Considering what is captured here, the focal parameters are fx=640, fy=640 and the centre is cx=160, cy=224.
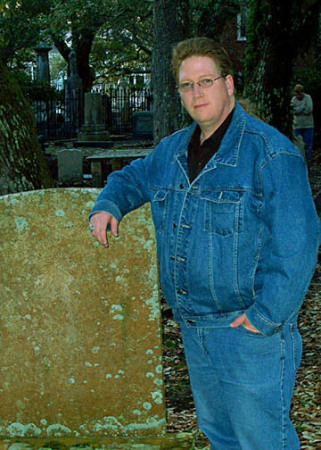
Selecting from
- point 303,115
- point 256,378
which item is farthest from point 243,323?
point 303,115

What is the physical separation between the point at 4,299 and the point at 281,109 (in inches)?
282

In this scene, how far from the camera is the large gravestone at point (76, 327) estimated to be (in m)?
2.92

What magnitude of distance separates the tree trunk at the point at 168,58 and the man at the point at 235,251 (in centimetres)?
795

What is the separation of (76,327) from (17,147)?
7.56ft

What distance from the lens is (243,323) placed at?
7.52 ft

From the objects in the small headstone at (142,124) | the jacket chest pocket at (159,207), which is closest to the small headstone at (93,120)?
the small headstone at (142,124)

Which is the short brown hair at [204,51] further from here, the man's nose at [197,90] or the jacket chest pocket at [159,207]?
the jacket chest pocket at [159,207]

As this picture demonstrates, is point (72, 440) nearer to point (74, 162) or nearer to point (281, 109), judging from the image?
point (281, 109)

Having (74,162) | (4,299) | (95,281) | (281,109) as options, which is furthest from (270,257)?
(74,162)

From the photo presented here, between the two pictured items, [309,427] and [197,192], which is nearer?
[197,192]

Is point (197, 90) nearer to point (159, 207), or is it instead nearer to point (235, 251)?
point (159, 207)

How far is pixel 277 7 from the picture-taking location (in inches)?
360

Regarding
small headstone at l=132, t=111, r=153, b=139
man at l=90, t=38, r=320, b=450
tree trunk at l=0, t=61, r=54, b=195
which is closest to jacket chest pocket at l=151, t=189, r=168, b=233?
man at l=90, t=38, r=320, b=450

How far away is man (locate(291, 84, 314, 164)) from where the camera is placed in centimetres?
1516
